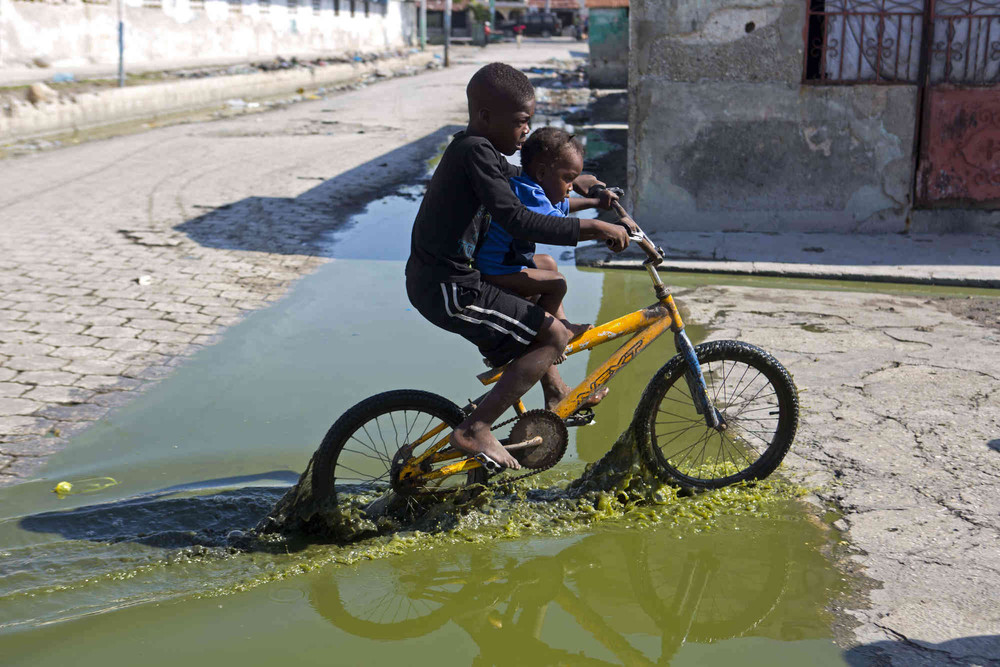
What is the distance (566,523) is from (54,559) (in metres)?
1.97

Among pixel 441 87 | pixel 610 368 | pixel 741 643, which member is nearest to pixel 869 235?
pixel 610 368

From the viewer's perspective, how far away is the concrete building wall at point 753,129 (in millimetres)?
8820

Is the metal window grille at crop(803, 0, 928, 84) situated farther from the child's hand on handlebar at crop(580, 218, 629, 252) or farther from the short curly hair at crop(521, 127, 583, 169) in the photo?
the child's hand on handlebar at crop(580, 218, 629, 252)

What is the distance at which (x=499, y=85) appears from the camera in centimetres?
336

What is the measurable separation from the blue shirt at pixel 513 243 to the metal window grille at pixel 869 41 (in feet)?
20.2

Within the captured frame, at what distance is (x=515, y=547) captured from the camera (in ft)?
12.3

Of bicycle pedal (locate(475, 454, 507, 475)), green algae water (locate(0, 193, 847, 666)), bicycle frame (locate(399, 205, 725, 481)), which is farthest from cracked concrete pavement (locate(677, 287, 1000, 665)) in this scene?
bicycle pedal (locate(475, 454, 507, 475))

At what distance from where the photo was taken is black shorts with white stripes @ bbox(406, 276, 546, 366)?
3531 mm

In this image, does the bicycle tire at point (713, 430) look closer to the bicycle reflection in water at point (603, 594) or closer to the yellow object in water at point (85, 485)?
the bicycle reflection in water at point (603, 594)

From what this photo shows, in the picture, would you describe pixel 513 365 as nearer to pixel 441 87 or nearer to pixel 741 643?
pixel 741 643

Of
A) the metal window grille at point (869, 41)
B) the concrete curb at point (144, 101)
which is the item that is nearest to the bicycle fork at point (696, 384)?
the metal window grille at point (869, 41)

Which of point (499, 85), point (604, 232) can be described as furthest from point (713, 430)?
point (499, 85)

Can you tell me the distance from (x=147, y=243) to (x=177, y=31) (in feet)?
78.3

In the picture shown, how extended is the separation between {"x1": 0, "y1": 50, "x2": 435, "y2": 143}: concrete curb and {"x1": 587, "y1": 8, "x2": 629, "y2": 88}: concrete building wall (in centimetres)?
839
